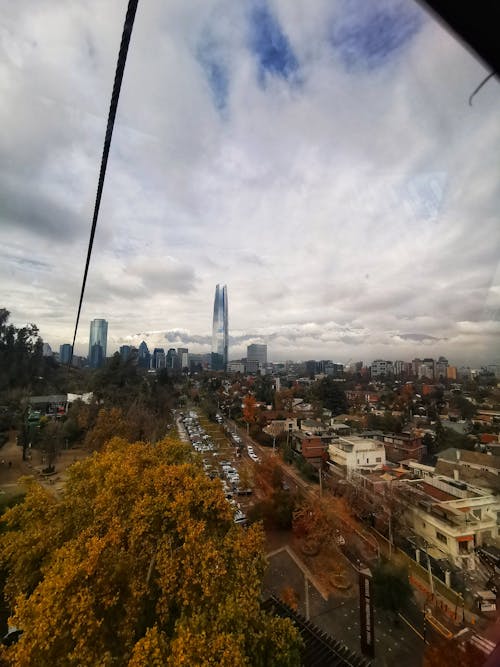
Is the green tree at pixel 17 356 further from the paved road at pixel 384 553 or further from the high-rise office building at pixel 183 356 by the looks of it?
the high-rise office building at pixel 183 356

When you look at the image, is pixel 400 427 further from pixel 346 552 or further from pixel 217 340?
pixel 217 340

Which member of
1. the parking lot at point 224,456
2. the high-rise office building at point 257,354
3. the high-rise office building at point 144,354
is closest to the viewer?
the parking lot at point 224,456

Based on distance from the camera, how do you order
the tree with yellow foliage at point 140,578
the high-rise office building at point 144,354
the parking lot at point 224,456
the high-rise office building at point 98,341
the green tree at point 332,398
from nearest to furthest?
1. the tree with yellow foliage at point 140,578
2. the parking lot at point 224,456
3. the green tree at point 332,398
4. the high-rise office building at point 98,341
5. the high-rise office building at point 144,354

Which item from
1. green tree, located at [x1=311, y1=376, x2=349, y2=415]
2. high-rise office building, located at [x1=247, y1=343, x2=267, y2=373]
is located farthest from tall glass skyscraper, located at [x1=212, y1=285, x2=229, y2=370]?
green tree, located at [x1=311, y1=376, x2=349, y2=415]

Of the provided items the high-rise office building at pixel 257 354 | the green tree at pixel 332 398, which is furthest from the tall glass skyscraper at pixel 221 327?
the green tree at pixel 332 398

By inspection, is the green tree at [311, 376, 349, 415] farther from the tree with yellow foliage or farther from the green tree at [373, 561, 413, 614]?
the tree with yellow foliage

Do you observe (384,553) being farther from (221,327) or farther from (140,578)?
(221,327)

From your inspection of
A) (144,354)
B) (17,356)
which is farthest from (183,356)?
(17,356)

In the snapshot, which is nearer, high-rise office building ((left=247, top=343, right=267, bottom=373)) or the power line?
the power line

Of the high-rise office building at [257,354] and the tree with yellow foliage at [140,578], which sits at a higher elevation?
the high-rise office building at [257,354]
